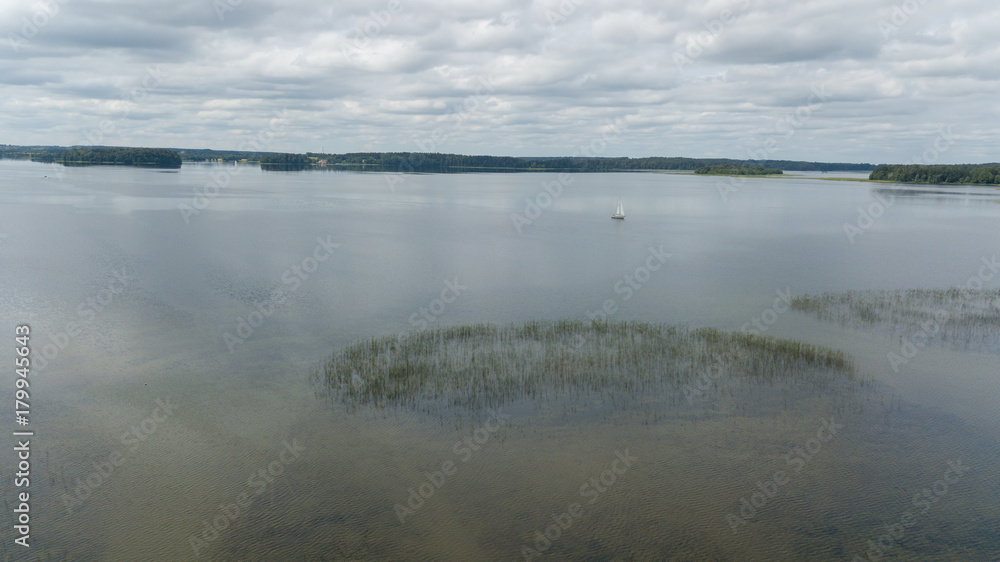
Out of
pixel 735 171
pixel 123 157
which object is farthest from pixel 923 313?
pixel 123 157

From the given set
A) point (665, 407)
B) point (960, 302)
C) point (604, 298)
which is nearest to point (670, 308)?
point (604, 298)

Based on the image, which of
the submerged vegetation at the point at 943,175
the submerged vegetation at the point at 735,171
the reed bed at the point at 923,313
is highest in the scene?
the submerged vegetation at the point at 735,171

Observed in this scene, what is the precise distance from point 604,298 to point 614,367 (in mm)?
6875

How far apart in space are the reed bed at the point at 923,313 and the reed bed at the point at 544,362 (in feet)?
11.3

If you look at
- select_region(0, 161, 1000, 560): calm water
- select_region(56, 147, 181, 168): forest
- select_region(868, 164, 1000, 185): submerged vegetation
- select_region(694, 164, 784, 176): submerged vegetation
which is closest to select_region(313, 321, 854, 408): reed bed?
select_region(0, 161, 1000, 560): calm water

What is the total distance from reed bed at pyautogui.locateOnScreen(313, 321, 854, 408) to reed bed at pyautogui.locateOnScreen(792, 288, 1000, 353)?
3457mm

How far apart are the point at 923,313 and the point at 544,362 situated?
40.4ft

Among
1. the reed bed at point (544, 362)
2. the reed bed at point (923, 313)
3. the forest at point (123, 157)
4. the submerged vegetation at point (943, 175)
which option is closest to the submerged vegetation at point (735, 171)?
the submerged vegetation at point (943, 175)

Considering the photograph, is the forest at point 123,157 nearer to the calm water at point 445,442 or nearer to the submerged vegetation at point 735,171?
the submerged vegetation at point 735,171

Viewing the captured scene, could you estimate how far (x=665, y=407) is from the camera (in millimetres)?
11758

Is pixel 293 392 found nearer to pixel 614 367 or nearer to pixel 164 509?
pixel 164 509

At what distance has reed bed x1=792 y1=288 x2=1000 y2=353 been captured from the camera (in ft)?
52.9

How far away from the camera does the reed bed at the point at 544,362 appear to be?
41.0ft

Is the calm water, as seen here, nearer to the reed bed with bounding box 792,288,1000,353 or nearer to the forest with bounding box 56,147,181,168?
the reed bed with bounding box 792,288,1000,353
